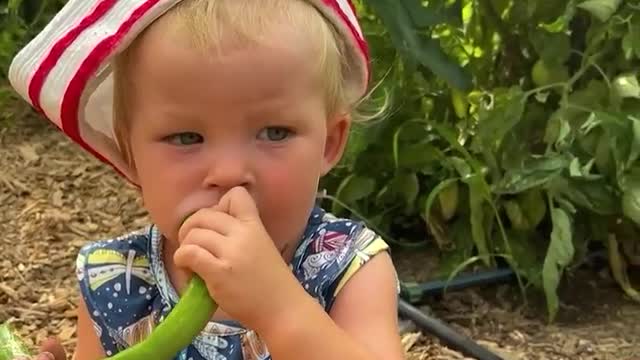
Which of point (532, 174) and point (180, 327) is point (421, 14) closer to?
point (532, 174)

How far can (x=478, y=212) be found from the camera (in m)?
2.57

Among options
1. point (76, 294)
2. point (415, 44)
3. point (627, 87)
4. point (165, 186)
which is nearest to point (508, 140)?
point (627, 87)

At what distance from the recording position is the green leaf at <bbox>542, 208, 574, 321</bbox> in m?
2.43

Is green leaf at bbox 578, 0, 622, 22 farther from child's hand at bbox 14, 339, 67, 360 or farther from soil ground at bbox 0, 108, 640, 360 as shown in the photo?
child's hand at bbox 14, 339, 67, 360

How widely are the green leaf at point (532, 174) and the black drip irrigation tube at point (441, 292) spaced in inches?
7.5

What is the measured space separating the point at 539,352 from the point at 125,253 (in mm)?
950

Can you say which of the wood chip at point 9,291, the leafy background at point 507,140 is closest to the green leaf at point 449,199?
the leafy background at point 507,140

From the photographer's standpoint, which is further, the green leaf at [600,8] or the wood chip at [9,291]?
the wood chip at [9,291]

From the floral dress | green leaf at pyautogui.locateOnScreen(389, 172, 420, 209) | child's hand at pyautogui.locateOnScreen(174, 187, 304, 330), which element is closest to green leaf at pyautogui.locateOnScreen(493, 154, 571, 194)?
green leaf at pyautogui.locateOnScreen(389, 172, 420, 209)

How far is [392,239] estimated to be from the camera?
9.25 feet

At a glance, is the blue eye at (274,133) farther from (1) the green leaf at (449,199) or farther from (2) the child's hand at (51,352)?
(1) the green leaf at (449,199)

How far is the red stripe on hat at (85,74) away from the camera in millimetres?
1459

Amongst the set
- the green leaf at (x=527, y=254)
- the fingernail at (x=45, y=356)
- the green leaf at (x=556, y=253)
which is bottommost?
the green leaf at (x=527, y=254)

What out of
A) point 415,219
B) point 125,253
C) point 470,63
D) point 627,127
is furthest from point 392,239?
point 125,253
